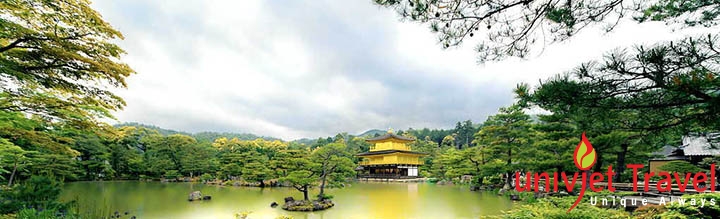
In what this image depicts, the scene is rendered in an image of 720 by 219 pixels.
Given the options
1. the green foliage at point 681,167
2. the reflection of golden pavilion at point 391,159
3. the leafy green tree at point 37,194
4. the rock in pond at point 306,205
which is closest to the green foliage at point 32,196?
the leafy green tree at point 37,194

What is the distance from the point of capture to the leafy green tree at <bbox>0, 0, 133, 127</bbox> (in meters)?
2.66

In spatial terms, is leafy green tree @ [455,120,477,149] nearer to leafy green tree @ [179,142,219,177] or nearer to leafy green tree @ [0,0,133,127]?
leafy green tree @ [179,142,219,177]

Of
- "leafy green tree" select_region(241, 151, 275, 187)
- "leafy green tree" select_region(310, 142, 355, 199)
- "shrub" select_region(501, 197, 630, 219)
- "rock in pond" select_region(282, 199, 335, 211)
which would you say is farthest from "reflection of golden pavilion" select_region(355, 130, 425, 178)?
"shrub" select_region(501, 197, 630, 219)

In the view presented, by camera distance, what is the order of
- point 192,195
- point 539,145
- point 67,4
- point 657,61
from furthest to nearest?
point 192,195
point 539,145
point 67,4
point 657,61

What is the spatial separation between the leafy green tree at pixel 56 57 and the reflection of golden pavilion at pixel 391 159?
18315mm

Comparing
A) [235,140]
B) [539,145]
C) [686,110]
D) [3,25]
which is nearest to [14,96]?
[3,25]

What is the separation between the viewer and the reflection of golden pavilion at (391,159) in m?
21.5

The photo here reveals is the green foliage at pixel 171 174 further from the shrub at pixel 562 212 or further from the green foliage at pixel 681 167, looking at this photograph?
the green foliage at pixel 681 167

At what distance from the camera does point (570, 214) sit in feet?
9.03

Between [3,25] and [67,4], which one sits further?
[67,4]

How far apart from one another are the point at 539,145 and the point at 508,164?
3432 mm

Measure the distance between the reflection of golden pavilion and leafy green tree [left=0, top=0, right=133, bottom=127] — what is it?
60.1 ft

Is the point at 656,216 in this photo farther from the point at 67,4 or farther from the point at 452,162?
the point at 452,162

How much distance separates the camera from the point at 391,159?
71.2ft
